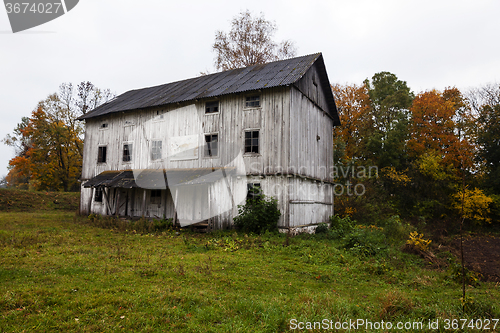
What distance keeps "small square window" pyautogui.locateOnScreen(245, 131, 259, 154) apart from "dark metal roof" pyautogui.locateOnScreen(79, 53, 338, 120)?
87.4 inches

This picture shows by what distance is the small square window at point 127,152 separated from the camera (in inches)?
803

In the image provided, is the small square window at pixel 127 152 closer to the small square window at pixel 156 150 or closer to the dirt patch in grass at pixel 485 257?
the small square window at pixel 156 150

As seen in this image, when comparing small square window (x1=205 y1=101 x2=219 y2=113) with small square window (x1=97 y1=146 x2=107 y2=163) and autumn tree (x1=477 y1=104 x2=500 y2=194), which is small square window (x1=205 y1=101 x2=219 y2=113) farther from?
autumn tree (x1=477 y1=104 x2=500 y2=194)

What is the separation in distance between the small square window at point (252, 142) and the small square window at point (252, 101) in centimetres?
142

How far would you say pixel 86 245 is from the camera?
11.2m

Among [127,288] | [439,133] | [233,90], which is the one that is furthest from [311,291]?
[439,133]

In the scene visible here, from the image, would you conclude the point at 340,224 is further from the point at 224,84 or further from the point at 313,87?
the point at 224,84

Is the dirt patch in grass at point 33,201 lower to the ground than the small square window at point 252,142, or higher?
lower

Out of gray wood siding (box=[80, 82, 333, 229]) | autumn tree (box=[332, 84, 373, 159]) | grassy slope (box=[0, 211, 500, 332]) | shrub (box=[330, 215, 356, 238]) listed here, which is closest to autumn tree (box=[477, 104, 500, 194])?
autumn tree (box=[332, 84, 373, 159])

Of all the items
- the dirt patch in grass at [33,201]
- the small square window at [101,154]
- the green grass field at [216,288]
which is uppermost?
the small square window at [101,154]

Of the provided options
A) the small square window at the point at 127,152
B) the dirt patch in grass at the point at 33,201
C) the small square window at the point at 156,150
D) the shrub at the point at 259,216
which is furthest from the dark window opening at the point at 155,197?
the dirt patch in grass at the point at 33,201

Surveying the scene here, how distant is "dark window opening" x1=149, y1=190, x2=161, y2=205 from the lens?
18703 mm

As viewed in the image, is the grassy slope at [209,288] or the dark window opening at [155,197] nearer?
the grassy slope at [209,288]

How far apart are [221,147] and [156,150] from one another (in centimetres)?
484
